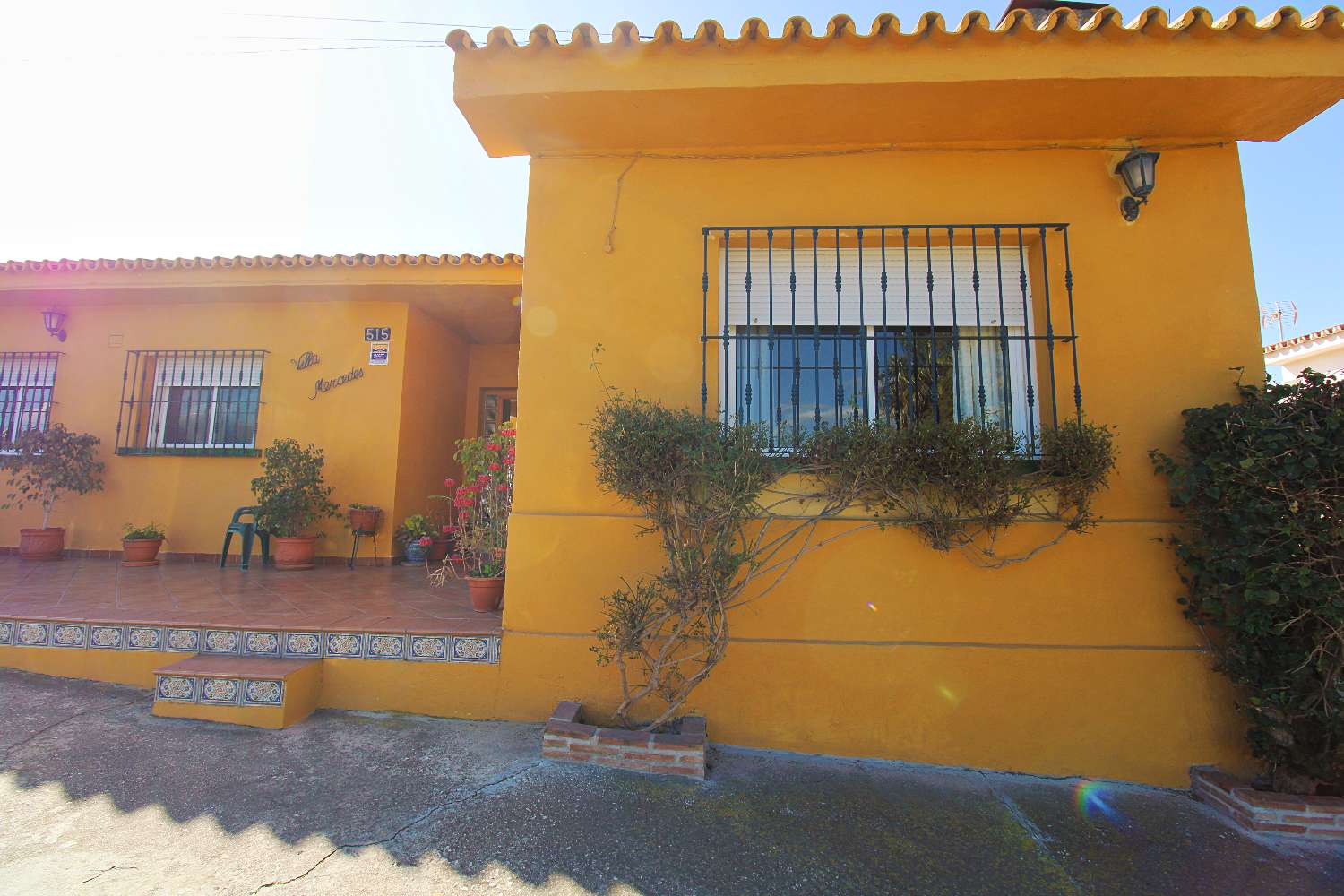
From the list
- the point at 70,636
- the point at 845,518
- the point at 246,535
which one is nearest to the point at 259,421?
the point at 246,535

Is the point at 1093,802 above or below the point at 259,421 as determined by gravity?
below

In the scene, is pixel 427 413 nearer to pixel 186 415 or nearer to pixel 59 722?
pixel 186 415

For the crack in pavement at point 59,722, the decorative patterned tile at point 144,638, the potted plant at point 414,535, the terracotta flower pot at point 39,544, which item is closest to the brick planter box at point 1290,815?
the crack in pavement at point 59,722

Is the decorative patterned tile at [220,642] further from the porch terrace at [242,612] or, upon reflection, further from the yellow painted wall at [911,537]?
the yellow painted wall at [911,537]

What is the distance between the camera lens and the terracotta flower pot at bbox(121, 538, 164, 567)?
6336 mm

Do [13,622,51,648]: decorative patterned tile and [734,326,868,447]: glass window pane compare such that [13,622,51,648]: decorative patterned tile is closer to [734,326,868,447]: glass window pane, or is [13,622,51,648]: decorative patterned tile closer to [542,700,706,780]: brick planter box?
[542,700,706,780]: brick planter box

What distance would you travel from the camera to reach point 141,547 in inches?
251

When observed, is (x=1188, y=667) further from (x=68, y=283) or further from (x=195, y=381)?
(x=68, y=283)

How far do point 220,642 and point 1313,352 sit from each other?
18.5 meters

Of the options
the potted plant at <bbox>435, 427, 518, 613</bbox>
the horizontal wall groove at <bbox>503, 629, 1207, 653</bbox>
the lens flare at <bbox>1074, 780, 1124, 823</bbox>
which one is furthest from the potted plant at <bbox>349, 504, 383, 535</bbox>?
the lens flare at <bbox>1074, 780, 1124, 823</bbox>

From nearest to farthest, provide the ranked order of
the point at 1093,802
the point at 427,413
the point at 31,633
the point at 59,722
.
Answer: the point at 1093,802, the point at 59,722, the point at 31,633, the point at 427,413

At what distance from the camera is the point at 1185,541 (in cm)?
329

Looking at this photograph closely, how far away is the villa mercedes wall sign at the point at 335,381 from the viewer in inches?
276

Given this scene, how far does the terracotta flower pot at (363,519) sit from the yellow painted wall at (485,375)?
209 centimetres
